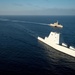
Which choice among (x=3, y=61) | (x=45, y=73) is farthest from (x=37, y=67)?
(x=3, y=61)

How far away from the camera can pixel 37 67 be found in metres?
60.0

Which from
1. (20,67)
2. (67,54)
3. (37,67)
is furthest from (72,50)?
(20,67)

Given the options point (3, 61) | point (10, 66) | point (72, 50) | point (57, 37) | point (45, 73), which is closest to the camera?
point (45, 73)

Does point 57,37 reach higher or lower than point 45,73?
higher

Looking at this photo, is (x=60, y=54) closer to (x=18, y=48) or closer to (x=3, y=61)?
(x=18, y=48)

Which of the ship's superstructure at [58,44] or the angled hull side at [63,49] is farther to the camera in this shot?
the ship's superstructure at [58,44]

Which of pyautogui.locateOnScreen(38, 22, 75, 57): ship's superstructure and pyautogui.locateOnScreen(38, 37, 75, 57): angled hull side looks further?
pyautogui.locateOnScreen(38, 22, 75, 57): ship's superstructure

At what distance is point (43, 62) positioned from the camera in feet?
215

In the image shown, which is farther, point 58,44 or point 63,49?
point 58,44

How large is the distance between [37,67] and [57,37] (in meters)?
33.5

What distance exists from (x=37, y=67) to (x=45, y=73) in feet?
18.1

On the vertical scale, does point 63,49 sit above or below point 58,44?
below

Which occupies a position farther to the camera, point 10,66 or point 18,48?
point 18,48

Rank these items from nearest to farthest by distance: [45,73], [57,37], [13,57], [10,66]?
[45,73], [10,66], [13,57], [57,37]
